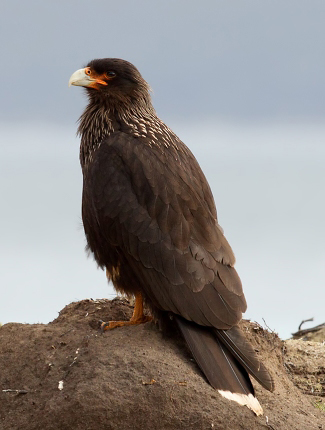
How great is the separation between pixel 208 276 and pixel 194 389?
1.07 m

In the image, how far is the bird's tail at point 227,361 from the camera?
686cm

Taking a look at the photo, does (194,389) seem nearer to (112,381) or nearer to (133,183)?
(112,381)

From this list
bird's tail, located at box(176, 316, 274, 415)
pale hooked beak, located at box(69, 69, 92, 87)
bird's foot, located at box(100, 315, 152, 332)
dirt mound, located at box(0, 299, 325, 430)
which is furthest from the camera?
pale hooked beak, located at box(69, 69, 92, 87)

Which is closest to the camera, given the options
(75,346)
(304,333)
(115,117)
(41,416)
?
(41,416)

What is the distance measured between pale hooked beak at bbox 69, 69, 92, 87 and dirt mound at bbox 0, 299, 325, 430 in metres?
2.67

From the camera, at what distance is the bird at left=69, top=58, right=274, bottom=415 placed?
22.8ft

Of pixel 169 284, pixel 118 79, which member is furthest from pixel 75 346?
pixel 118 79

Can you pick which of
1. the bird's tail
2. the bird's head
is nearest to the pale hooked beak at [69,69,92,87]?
the bird's head

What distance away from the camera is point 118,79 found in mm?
8211

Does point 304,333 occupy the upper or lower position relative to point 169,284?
lower

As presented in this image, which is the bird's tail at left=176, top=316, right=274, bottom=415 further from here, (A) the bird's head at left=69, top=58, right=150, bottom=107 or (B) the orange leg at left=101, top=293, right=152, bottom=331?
(A) the bird's head at left=69, top=58, right=150, bottom=107

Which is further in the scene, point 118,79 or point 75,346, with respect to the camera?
point 118,79

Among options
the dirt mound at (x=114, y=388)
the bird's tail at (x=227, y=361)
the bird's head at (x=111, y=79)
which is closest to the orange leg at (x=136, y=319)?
the dirt mound at (x=114, y=388)

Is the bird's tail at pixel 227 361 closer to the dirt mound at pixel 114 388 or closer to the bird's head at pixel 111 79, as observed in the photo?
the dirt mound at pixel 114 388
